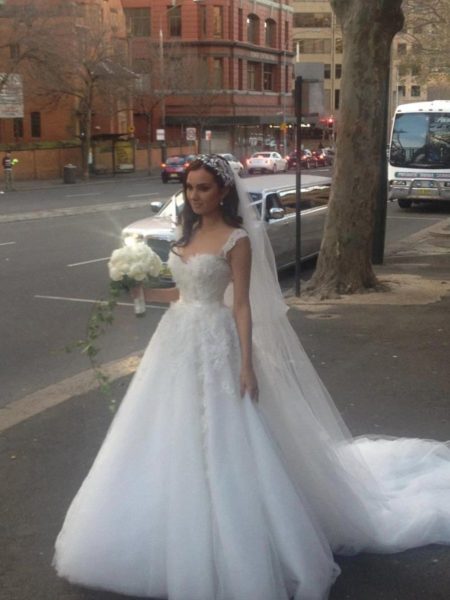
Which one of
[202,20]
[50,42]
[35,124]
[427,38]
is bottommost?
[35,124]

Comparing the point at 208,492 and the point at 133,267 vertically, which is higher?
the point at 133,267

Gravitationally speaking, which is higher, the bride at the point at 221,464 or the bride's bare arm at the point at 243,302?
the bride's bare arm at the point at 243,302

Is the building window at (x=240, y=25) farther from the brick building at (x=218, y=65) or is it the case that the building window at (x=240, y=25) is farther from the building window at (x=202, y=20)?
the building window at (x=202, y=20)

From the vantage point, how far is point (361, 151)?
12.0 meters

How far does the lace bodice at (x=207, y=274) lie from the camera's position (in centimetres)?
402

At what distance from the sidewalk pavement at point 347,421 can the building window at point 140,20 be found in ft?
204

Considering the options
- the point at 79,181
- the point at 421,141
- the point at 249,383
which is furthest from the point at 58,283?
the point at 79,181

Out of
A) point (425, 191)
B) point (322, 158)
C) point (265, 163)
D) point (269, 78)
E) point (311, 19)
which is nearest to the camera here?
point (425, 191)

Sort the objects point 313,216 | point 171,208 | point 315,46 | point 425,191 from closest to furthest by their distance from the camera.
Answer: point 171,208 < point 313,216 < point 425,191 < point 315,46

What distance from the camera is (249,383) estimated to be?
3.91 m

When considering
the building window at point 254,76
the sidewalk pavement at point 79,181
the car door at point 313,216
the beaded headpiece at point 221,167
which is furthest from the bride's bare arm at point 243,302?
the building window at point 254,76

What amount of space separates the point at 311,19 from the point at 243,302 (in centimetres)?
9609

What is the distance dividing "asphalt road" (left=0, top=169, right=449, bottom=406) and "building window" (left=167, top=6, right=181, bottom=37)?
44.8 meters

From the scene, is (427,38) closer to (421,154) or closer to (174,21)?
(421,154)
